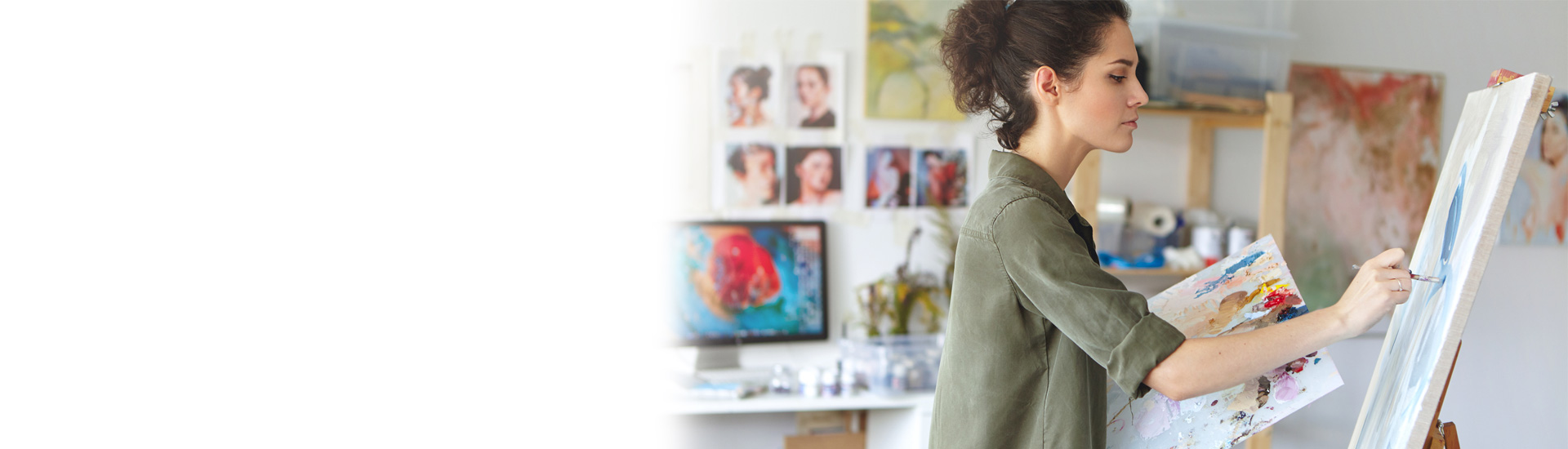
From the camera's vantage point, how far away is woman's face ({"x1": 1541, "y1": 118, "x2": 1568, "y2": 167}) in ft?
10.0

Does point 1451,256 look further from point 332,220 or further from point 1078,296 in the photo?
point 332,220

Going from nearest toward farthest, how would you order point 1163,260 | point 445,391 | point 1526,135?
point 1526,135 → point 445,391 → point 1163,260

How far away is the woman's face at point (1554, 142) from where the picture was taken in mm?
3057

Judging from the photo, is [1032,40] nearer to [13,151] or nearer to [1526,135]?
[1526,135]

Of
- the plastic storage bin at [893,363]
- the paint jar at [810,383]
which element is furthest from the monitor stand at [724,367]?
the plastic storage bin at [893,363]

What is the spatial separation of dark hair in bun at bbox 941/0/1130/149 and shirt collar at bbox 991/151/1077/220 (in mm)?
49

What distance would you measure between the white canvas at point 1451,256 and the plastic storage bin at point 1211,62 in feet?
4.21

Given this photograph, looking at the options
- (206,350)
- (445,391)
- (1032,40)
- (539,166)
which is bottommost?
(445,391)

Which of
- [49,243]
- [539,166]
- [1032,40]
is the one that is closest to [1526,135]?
[1032,40]

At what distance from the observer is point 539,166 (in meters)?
2.34

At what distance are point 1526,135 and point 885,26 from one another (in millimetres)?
1757

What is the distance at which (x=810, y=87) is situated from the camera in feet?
8.07

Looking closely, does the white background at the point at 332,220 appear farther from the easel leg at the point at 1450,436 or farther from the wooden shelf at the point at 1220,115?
the easel leg at the point at 1450,436

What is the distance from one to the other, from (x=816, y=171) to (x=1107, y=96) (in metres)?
1.56
